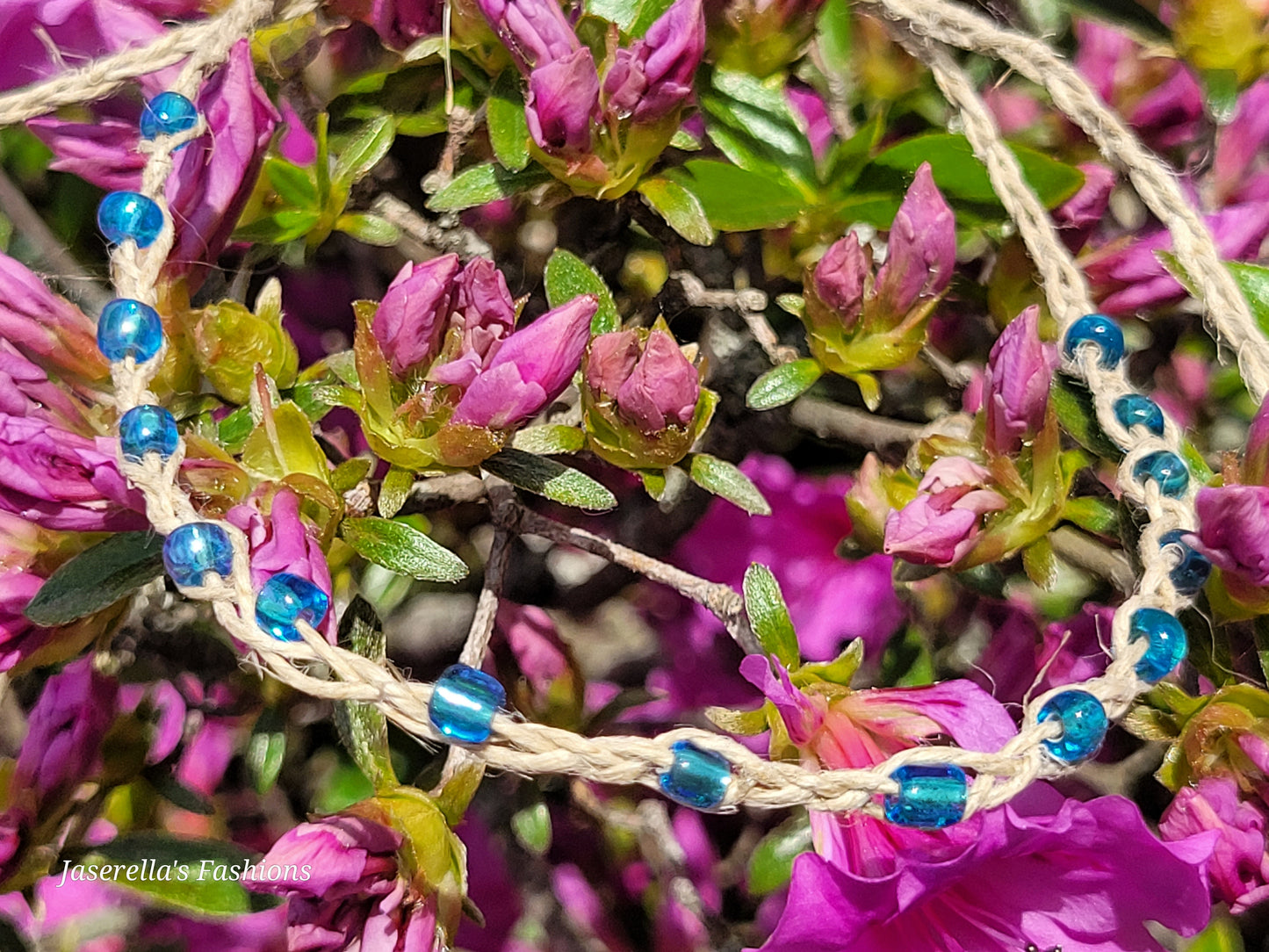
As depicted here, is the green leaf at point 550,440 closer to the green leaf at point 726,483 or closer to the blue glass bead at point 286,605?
the green leaf at point 726,483

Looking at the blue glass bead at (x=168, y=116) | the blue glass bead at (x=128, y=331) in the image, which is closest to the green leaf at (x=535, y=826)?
Answer: the blue glass bead at (x=128, y=331)

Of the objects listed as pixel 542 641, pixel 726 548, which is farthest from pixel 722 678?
pixel 542 641

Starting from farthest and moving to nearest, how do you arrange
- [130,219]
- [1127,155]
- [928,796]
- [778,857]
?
[778,857] → [1127,155] → [130,219] → [928,796]

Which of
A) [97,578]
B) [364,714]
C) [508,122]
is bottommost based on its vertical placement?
[364,714]

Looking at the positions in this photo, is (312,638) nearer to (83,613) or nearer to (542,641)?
(83,613)

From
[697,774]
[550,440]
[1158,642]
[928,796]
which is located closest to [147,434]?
[550,440]

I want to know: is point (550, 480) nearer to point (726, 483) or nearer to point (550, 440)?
point (550, 440)
